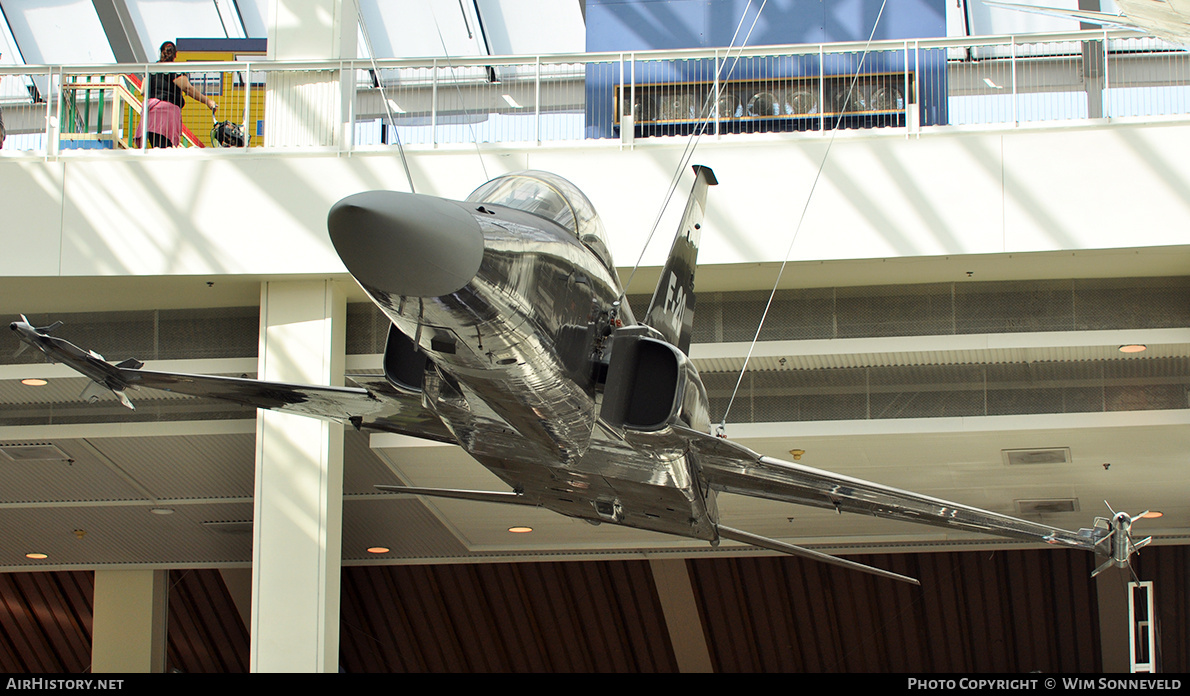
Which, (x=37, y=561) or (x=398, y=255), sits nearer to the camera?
(x=398, y=255)

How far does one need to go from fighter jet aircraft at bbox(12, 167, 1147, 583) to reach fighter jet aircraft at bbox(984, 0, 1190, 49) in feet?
8.93

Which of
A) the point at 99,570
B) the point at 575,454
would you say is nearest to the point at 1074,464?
the point at 575,454

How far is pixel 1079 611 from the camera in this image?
22.4 meters

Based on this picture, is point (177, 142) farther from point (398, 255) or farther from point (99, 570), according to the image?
point (99, 570)

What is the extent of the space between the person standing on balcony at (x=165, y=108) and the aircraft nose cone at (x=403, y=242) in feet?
34.6

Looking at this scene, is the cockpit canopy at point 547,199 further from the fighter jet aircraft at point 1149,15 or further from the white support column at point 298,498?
the white support column at point 298,498

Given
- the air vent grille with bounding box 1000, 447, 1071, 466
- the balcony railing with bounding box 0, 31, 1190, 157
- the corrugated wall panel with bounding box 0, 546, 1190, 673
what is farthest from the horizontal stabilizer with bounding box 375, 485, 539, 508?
the corrugated wall panel with bounding box 0, 546, 1190, 673

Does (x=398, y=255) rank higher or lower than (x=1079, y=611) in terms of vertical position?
higher

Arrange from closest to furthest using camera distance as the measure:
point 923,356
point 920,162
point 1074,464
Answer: point 920,162
point 923,356
point 1074,464

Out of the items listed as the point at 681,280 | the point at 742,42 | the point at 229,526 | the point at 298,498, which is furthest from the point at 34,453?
the point at 742,42

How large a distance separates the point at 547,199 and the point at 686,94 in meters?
8.89

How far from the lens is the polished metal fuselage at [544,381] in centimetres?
501

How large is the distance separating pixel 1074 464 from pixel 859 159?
5740mm

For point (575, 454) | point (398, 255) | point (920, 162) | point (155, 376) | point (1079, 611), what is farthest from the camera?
point (1079, 611)
